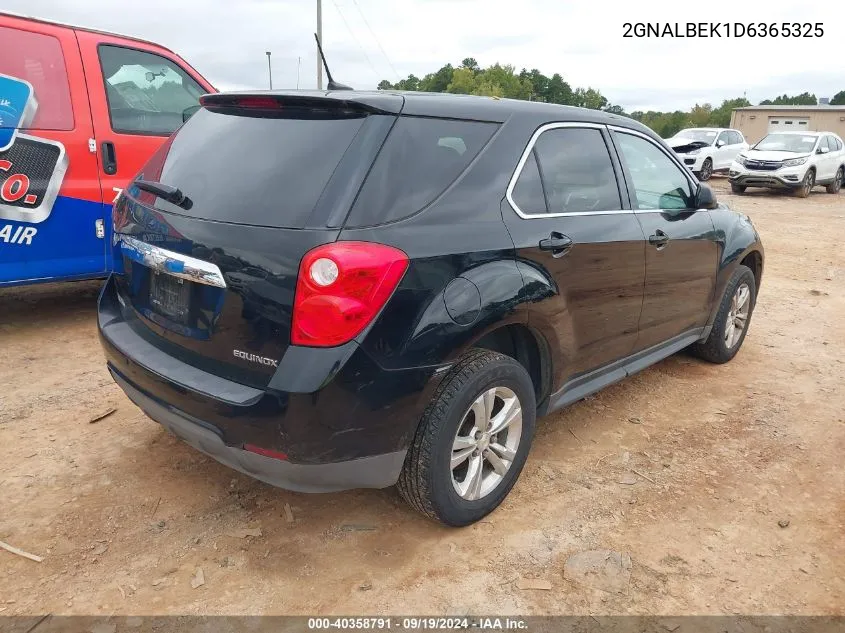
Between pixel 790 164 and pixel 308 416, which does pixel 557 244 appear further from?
pixel 790 164

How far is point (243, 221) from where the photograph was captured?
2371 millimetres

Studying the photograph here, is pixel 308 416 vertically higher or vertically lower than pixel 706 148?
lower

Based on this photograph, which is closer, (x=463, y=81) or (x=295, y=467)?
(x=295, y=467)

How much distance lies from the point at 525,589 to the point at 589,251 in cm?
150

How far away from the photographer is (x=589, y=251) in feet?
10.1

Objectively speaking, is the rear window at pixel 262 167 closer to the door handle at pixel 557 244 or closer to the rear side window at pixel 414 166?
the rear side window at pixel 414 166

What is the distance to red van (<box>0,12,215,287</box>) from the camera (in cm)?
437

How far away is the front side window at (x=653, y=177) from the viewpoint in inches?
142

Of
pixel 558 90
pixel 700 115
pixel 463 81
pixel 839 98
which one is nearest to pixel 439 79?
pixel 463 81

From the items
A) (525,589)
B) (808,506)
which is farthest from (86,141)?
(808,506)

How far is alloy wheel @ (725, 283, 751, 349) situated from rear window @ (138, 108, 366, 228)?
11.1 feet

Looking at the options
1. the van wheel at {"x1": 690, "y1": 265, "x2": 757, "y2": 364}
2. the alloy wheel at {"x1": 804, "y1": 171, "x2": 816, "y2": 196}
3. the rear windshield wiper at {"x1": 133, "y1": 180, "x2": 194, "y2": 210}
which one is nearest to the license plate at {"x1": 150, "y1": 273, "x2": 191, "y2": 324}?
the rear windshield wiper at {"x1": 133, "y1": 180, "x2": 194, "y2": 210}

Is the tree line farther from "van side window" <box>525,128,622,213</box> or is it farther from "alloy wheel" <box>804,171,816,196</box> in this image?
"van side window" <box>525,128,622,213</box>

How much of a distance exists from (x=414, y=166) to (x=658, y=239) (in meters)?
1.73
